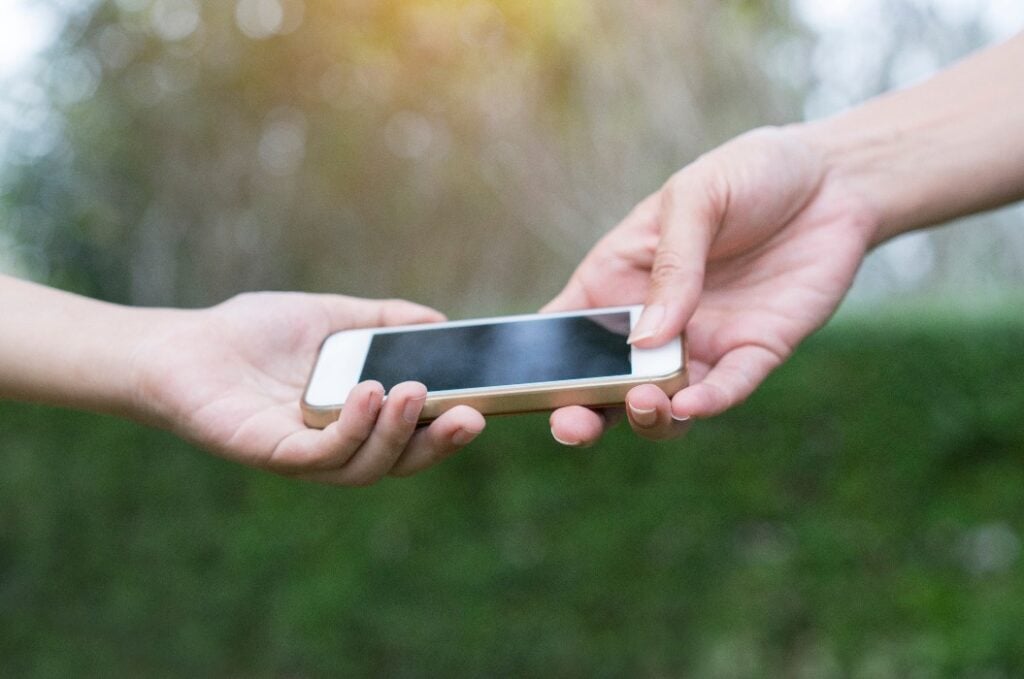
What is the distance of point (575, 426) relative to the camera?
72.2 inches

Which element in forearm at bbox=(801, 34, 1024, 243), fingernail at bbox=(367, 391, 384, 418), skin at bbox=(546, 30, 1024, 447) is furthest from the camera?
forearm at bbox=(801, 34, 1024, 243)

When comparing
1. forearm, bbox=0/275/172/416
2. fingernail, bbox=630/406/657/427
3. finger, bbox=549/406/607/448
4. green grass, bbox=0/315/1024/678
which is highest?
fingernail, bbox=630/406/657/427

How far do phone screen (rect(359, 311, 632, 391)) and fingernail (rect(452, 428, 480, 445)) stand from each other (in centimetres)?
16

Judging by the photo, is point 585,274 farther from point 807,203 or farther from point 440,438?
point 440,438

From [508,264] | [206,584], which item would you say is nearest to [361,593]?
[206,584]

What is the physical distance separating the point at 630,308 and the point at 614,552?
2.19 metres

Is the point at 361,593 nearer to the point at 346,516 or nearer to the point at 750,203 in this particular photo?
the point at 346,516

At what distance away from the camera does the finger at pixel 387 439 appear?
1753 millimetres

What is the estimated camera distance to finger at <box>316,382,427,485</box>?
5.75 feet

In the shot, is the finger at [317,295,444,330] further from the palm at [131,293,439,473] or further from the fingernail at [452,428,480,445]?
the fingernail at [452,428,480,445]

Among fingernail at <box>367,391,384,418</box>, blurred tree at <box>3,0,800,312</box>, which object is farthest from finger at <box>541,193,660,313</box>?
blurred tree at <box>3,0,800,312</box>

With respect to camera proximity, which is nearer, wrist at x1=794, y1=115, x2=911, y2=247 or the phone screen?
the phone screen

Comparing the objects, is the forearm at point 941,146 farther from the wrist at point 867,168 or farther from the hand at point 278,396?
the hand at point 278,396

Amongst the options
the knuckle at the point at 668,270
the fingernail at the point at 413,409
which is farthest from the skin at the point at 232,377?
the knuckle at the point at 668,270
